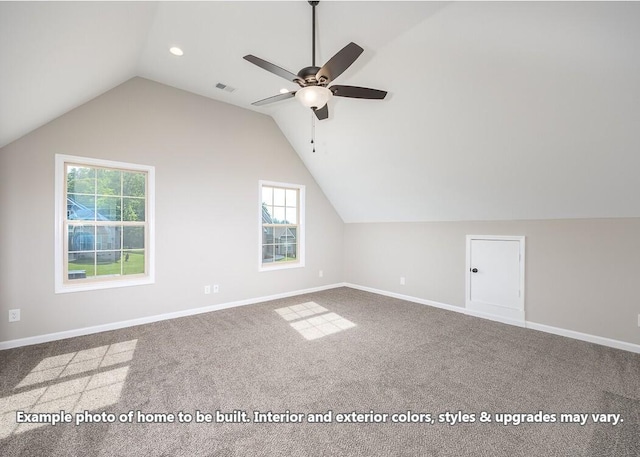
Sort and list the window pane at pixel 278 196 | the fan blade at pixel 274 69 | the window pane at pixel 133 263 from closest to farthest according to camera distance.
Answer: the fan blade at pixel 274 69 → the window pane at pixel 133 263 → the window pane at pixel 278 196

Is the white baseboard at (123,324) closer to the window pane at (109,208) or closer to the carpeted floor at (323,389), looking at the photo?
the carpeted floor at (323,389)

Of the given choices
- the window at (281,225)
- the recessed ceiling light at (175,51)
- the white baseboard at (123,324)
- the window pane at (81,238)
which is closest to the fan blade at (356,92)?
the recessed ceiling light at (175,51)

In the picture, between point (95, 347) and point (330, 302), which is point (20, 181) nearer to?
point (95, 347)

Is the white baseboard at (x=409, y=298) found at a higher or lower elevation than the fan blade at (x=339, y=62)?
lower

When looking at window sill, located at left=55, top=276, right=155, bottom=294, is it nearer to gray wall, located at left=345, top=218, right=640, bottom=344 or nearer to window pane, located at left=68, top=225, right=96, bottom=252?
window pane, located at left=68, top=225, right=96, bottom=252

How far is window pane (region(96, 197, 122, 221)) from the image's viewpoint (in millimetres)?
3584

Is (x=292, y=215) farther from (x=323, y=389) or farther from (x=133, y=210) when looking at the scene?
(x=323, y=389)

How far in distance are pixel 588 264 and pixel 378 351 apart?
2653 millimetres

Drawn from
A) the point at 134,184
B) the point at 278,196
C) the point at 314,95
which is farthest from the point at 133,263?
the point at 314,95

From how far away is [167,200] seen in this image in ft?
12.9

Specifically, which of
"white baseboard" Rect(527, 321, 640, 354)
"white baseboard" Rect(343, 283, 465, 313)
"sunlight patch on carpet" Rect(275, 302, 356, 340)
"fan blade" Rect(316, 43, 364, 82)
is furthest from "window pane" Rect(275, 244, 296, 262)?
"white baseboard" Rect(527, 321, 640, 354)

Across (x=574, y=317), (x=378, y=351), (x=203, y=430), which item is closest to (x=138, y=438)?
(x=203, y=430)

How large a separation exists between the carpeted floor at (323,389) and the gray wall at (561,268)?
1.11ft

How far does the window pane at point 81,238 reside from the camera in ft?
11.1
